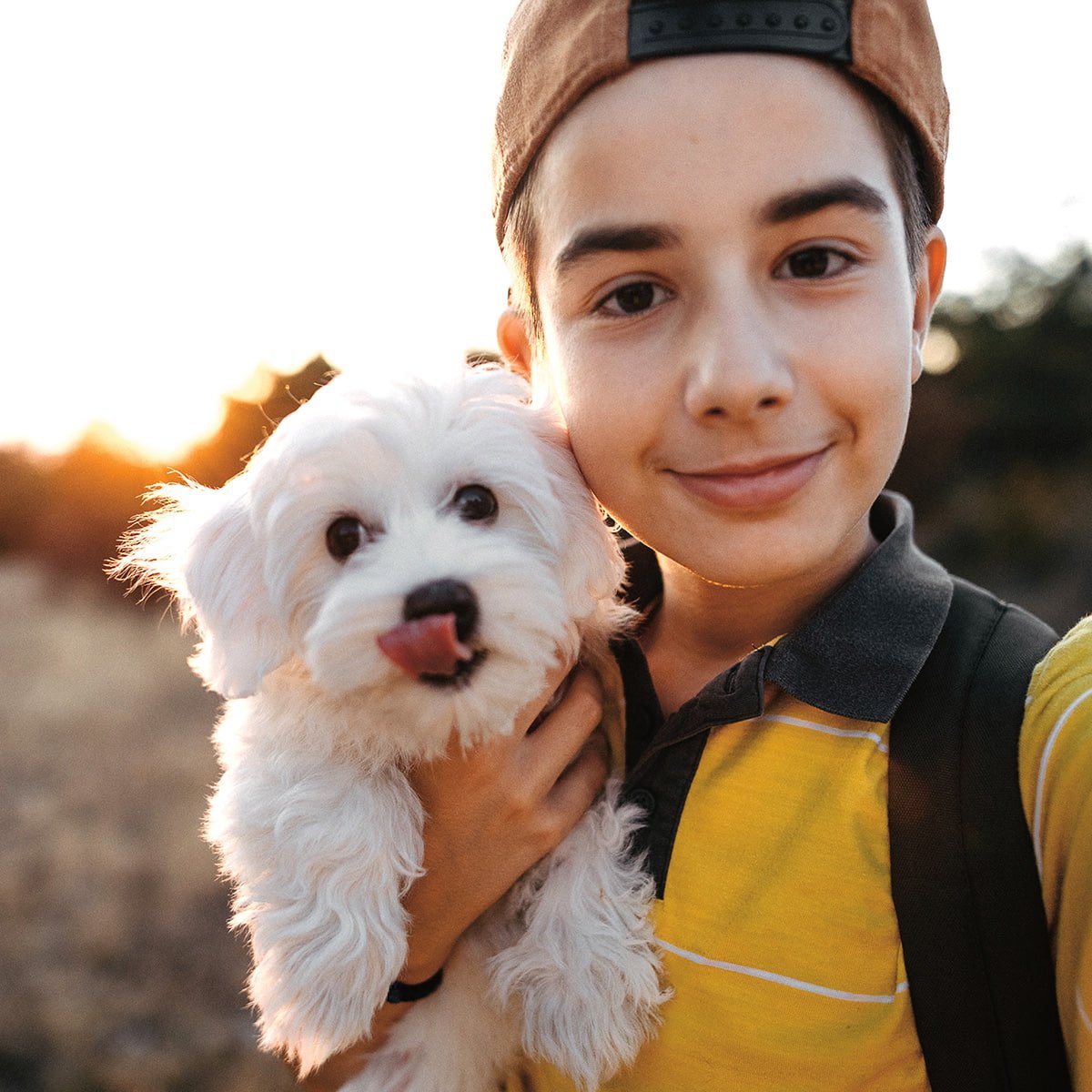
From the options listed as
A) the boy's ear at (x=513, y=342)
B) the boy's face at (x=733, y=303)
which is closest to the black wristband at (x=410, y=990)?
the boy's face at (x=733, y=303)

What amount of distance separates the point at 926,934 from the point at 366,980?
98 cm

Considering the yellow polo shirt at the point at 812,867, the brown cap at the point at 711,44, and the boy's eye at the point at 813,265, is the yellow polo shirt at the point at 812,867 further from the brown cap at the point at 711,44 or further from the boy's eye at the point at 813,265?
the brown cap at the point at 711,44

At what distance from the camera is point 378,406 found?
1.71 meters

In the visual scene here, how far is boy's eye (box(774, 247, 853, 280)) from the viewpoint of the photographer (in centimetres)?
159

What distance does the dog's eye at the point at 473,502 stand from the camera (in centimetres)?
177

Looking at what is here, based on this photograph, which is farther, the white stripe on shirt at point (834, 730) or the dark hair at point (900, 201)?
the dark hair at point (900, 201)

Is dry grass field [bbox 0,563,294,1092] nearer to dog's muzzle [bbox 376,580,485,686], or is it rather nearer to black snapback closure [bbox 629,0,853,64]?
dog's muzzle [bbox 376,580,485,686]

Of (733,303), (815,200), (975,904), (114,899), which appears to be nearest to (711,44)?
(815,200)

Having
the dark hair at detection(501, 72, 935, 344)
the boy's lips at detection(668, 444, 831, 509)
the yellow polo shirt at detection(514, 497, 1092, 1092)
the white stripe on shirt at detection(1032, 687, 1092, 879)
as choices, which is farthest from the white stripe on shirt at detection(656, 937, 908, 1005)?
the dark hair at detection(501, 72, 935, 344)

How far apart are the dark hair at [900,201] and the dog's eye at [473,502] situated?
17.4 inches

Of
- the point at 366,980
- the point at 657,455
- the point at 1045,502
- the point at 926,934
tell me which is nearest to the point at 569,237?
the point at 657,455

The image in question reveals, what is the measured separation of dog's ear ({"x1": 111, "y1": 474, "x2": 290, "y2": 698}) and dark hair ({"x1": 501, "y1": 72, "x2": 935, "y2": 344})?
733 mm

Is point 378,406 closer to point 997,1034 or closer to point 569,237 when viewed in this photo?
point 569,237

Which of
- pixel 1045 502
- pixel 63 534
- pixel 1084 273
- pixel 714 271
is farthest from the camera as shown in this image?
pixel 1084 273
